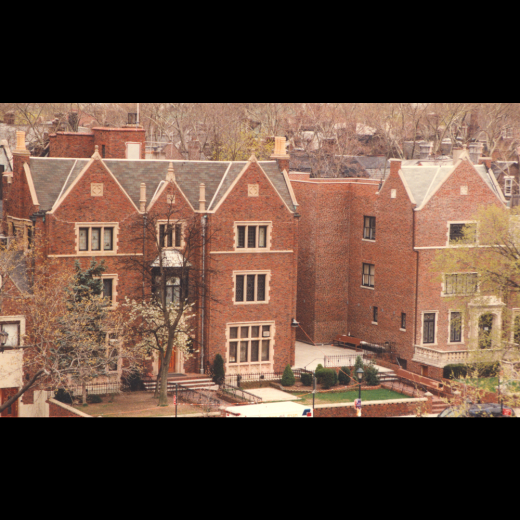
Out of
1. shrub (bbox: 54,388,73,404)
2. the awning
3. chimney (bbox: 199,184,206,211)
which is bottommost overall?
shrub (bbox: 54,388,73,404)

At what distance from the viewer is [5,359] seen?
28.0 m

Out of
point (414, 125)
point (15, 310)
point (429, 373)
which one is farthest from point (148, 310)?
point (414, 125)

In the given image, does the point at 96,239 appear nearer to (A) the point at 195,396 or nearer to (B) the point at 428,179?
(A) the point at 195,396

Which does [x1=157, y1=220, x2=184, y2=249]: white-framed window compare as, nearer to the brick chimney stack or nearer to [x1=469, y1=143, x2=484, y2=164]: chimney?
the brick chimney stack

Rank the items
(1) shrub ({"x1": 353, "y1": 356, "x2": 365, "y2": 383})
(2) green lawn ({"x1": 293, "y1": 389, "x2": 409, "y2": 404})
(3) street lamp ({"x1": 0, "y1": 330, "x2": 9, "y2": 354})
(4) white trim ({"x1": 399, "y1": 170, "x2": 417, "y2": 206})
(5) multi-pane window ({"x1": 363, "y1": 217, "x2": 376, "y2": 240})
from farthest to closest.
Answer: (5) multi-pane window ({"x1": 363, "y1": 217, "x2": 376, "y2": 240}), (4) white trim ({"x1": 399, "y1": 170, "x2": 417, "y2": 206}), (1) shrub ({"x1": 353, "y1": 356, "x2": 365, "y2": 383}), (2) green lawn ({"x1": 293, "y1": 389, "x2": 409, "y2": 404}), (3) street lamp ({"x1": 0, "y1": 330, "x2": 9, "y2": 354})

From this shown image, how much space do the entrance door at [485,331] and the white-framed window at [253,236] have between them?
7226mm

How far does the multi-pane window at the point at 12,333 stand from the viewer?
91.0 ft

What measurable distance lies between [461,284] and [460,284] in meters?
0.07

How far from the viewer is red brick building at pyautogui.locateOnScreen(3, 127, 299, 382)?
29828 millimetres

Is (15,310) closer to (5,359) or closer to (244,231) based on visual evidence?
(5,359)

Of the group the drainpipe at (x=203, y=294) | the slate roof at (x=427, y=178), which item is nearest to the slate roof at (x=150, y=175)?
the drainpipe at (x=203, y=294)

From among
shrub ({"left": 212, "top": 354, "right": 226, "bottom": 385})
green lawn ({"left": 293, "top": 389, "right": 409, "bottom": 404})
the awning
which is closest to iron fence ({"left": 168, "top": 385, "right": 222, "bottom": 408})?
shrub ({"left": 212, "top": 354, "right": 226, "bottom": 385})

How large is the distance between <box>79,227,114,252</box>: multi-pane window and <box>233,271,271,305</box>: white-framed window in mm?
4499

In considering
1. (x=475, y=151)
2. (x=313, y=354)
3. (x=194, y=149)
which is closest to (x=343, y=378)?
(x=313, y=354)
